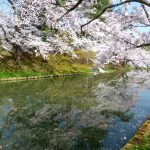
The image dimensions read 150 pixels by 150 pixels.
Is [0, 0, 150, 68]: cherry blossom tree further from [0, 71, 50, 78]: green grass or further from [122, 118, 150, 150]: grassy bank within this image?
[122, 118, 150, 150]: grassy bank

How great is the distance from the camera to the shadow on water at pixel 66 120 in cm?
1424

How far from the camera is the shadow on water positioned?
46.7 ft

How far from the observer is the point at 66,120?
18.3 m

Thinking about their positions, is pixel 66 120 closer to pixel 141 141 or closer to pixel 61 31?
pixel 141 141

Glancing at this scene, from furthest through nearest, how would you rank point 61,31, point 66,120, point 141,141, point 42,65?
point 42,65, point 61,31, point 66,120, point 141,141

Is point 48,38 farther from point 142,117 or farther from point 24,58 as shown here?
point 142,117

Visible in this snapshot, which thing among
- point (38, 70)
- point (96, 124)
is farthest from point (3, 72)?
point (96, 124)

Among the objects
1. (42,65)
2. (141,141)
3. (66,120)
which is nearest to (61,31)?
(42,65)

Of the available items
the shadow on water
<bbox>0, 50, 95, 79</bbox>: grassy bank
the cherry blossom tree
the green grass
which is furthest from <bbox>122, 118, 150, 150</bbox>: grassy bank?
the green grass

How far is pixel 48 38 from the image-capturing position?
147 feet

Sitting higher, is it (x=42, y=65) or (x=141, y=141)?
(x=141, y=141)

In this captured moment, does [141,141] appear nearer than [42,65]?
Yes

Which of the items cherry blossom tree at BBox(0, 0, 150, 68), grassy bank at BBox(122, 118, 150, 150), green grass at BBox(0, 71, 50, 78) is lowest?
green grass at BBox(0, 71, 50, 78)

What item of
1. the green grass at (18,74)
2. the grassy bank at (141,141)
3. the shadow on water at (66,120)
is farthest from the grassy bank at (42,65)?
the grassy bank at (141,141)
